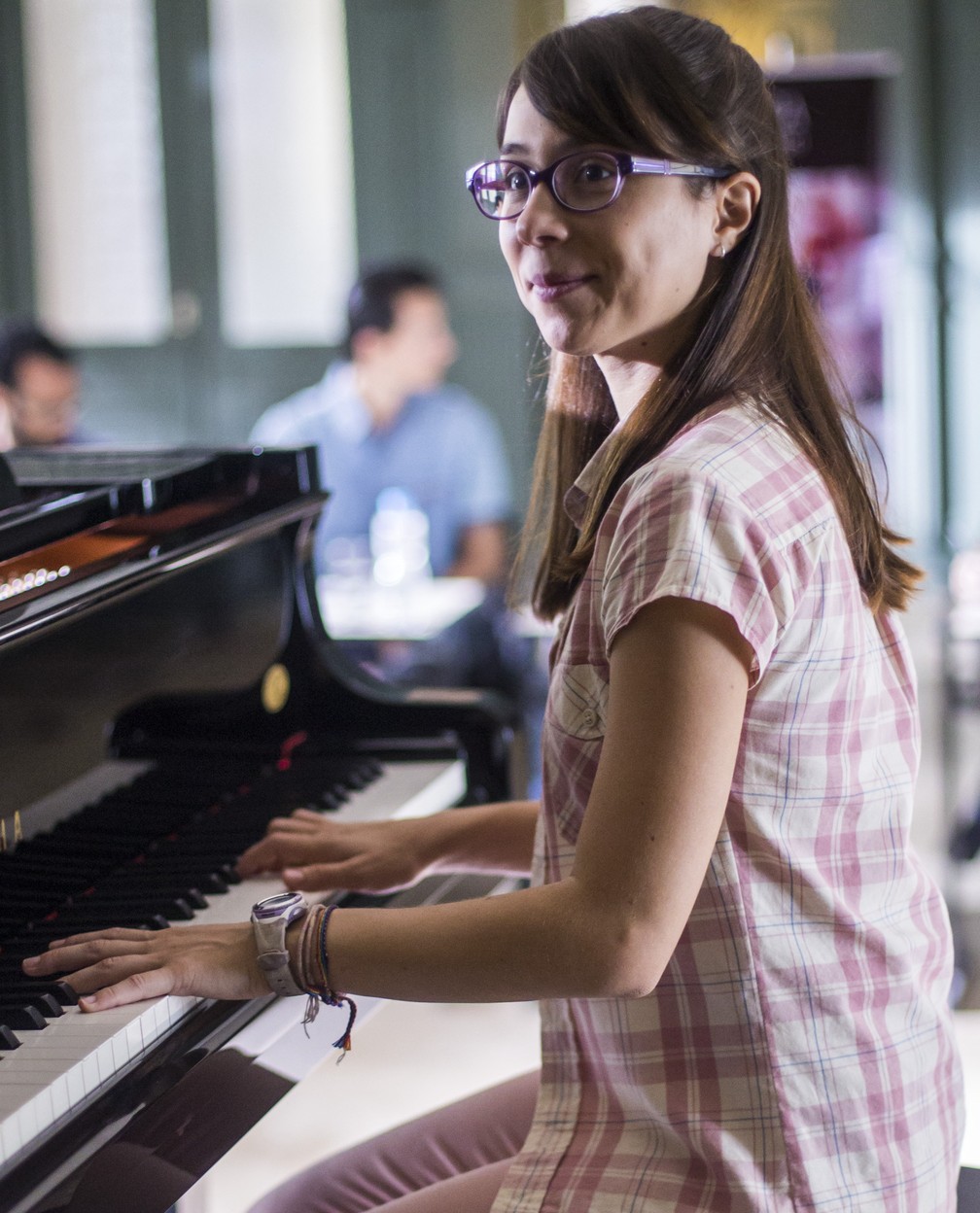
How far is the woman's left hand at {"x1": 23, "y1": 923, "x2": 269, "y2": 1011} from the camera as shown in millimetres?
1089

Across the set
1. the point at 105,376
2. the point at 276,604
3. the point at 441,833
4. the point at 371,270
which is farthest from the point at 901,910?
the point at 105,376

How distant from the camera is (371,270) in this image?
5.27m

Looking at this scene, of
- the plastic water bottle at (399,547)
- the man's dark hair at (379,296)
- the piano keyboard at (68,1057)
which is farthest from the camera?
the man's dark hair at (379,296)

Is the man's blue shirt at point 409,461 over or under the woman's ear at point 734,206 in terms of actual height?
under

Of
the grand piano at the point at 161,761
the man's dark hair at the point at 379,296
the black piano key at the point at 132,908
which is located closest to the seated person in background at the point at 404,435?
the man's dark hair at the point at 379,296

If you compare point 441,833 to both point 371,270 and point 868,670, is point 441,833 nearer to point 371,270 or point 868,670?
point 868,670

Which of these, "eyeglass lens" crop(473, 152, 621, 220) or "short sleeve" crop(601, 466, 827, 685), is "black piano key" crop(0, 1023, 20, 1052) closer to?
"short sleeve" crop(601, 466, 827, 685)

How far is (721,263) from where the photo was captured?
1.21m

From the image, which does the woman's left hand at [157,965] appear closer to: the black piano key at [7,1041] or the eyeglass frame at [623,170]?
the black piano key at [7,1041]

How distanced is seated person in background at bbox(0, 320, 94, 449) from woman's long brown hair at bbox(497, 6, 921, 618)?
4.31 m

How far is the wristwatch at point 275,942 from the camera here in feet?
3.56

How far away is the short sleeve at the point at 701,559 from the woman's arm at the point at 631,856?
0.01m

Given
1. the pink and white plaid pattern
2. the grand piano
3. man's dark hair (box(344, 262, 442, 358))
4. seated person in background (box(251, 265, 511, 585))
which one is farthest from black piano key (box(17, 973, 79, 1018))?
man's dark hair (box(344, 262, 442, 358))

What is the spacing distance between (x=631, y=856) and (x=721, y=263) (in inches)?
20.2
